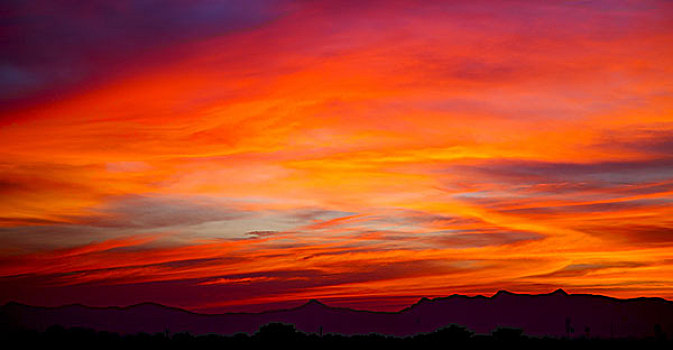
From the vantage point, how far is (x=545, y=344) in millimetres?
143125

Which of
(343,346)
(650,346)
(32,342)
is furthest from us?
(343,346)

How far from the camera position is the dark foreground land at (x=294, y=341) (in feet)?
490

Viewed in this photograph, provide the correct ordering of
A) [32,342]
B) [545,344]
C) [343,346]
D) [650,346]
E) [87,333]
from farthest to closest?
1. [87,333]
2. [343,346]
3. [32,342]
4. [545,344]
5. [650,346]

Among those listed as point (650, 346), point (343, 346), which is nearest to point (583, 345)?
point (650, 346)

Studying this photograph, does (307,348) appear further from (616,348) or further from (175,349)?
(616,348)

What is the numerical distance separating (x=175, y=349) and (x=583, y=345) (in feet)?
245

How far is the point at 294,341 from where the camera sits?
168500 mm

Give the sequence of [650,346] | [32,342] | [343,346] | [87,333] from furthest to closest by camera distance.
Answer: [87,333] → [343,346] → [32,342] → [650,346]

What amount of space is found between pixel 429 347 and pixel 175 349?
49087mm

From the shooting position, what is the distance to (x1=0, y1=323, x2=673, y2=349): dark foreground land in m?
149

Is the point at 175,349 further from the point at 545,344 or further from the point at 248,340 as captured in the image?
the point at 545,344

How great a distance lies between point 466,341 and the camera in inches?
6275

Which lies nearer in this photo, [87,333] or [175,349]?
[175,349]

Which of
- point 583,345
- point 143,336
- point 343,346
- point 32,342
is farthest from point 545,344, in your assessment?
point 32,342
